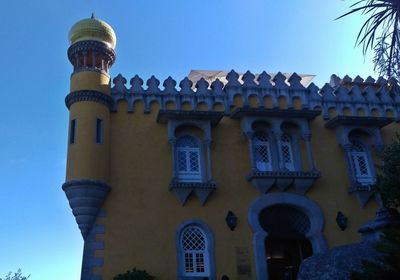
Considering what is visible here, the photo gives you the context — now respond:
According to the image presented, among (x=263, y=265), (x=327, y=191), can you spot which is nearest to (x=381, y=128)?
(x=327, y=191)

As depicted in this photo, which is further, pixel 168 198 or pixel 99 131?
pixel 99 131

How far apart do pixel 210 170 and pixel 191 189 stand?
1.21 metres

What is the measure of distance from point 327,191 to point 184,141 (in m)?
6.13

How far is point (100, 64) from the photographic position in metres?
18.9

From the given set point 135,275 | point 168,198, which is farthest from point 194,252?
point 135,275

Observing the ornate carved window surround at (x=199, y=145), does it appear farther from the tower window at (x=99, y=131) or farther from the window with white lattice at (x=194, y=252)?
the tower window at (x=99, y=131)

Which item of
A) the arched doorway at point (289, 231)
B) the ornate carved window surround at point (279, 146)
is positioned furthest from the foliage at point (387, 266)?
the arched doorway at point (289, 231)

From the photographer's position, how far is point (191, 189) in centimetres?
1694

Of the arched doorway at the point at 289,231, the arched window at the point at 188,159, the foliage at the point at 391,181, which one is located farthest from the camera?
the arched doorway at the point at 289,231

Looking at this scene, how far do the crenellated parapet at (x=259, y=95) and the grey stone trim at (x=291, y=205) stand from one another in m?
4.07

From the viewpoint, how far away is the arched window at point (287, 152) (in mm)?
18656

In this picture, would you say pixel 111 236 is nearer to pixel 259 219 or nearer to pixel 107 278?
pixel 107 278

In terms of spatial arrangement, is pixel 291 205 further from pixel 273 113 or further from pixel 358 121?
pixel 358 121

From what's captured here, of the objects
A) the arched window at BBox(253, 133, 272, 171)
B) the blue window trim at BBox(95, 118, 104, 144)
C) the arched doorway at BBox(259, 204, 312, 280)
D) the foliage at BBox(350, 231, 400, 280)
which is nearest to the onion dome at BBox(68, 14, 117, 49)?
the blue window trim at BBox(95, 118, 104, 144)
